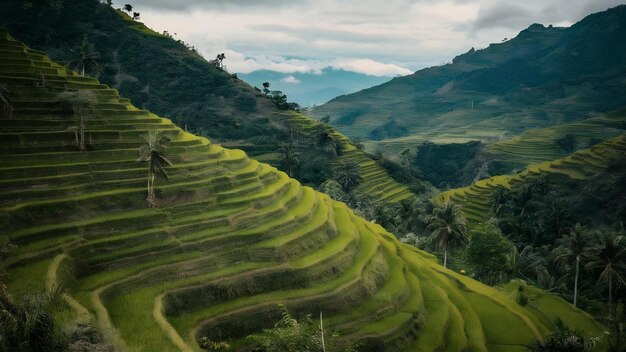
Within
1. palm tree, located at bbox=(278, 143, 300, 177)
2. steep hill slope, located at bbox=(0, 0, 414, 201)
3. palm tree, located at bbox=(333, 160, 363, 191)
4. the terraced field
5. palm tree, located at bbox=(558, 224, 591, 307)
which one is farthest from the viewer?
steep hill slope, located at bbox=(0, 0, 414, 201)

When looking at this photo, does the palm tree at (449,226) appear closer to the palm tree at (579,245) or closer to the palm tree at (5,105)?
the palm tree at (579,245)

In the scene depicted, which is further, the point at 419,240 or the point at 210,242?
the point at 419,240

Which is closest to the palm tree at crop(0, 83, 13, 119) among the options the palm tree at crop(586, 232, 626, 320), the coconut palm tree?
the coconut palm tree

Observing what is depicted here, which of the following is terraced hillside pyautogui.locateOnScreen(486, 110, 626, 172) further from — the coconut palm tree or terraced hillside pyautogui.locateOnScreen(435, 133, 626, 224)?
the coconut palm tree

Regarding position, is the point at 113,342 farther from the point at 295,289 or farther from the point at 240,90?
the point at 240,90

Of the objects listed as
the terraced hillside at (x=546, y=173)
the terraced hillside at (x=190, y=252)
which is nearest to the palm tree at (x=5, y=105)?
the terraced hillside at (x=190, y=252)

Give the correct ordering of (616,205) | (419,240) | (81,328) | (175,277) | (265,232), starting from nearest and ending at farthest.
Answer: (81,328) < (175,277) < (265,232) < (419,240) < (616,205)

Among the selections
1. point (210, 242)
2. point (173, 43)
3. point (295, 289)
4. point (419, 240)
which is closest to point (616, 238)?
point (419, 240)
